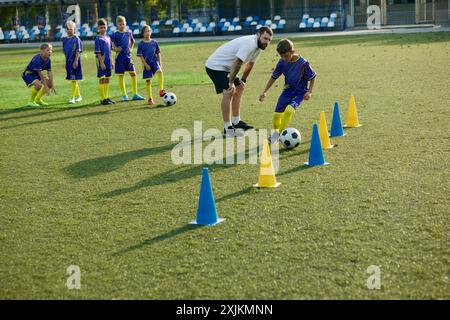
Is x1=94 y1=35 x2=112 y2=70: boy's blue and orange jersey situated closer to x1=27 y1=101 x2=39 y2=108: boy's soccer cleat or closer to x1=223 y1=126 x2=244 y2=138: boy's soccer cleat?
x1=27 y1=101 x2=39 y2=108: boy's soccer cleat

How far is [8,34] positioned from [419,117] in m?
46.6

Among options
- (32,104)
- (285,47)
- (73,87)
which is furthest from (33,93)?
(285,47)

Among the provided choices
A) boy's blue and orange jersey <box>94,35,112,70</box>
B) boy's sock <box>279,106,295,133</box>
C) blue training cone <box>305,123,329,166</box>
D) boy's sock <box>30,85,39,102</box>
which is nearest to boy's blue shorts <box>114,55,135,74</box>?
boy's blue and orange jersey <box>94,35,112,70</box>

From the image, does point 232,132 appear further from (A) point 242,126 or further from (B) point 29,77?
(B) point 29,77

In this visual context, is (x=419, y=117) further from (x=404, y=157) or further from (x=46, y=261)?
(x=46, y=261)

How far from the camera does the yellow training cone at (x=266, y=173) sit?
740 centimetres

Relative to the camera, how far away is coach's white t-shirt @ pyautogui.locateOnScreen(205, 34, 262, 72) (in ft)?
32.9

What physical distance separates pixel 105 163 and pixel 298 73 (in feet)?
10.3

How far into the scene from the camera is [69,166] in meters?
9.14

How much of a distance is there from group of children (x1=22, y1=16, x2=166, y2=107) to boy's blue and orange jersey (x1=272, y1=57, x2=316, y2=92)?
5.51 meters

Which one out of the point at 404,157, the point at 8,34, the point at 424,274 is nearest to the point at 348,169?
the point at 404,157

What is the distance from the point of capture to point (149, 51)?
15.2 metres
